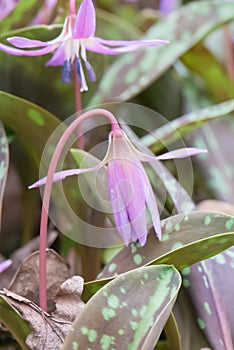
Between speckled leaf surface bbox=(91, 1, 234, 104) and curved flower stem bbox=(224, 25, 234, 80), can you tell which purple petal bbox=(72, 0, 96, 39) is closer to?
speckled leaf surface bbox=(91, 1, 234, 104)

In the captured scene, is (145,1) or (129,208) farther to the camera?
(145,1)

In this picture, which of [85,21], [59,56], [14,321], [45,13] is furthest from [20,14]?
[14,321]

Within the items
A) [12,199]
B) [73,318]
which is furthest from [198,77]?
[73,318]

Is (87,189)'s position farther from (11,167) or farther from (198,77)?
(198,77)

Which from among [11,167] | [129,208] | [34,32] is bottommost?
[11,167]

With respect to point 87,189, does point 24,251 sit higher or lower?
lower

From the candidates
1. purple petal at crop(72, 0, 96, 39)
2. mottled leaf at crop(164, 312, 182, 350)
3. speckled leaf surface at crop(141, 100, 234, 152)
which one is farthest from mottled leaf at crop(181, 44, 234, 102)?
mottled leaf at crop(164, 312, 182, 350)

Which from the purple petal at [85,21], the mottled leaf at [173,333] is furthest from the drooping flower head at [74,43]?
the mottled leaf at [173,333]
